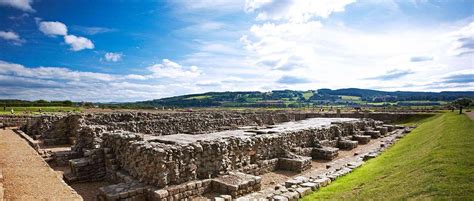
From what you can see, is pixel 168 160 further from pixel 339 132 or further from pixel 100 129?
pixel 339 132

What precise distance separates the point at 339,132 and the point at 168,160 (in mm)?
18939

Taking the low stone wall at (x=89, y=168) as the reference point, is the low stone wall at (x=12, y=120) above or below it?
above

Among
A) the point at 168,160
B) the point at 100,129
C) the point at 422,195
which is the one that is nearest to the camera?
the point at 422,195

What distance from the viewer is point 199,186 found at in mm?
11664

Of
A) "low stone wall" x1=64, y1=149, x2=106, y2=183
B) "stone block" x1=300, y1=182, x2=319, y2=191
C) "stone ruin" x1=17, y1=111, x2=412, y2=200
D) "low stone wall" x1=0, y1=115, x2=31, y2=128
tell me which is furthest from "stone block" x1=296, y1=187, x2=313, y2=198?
"low stone wall" x1=0, y1=115, x2=31, y2=128

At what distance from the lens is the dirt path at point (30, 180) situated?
9.56 m

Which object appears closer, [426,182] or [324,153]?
[426,182]

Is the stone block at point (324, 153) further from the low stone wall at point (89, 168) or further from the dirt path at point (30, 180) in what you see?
the dirt path at point (30, 180)

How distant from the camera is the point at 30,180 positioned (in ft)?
36.5

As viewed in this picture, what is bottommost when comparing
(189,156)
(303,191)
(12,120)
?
(303,191)

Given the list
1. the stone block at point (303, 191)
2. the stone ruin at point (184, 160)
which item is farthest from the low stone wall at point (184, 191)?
the stone block at point (303, 191)

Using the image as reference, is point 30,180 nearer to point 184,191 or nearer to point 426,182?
point 184,191

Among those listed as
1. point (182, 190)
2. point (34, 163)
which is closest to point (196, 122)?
point (34, 163)

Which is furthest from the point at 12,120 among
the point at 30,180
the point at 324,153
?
the point at 324,153
